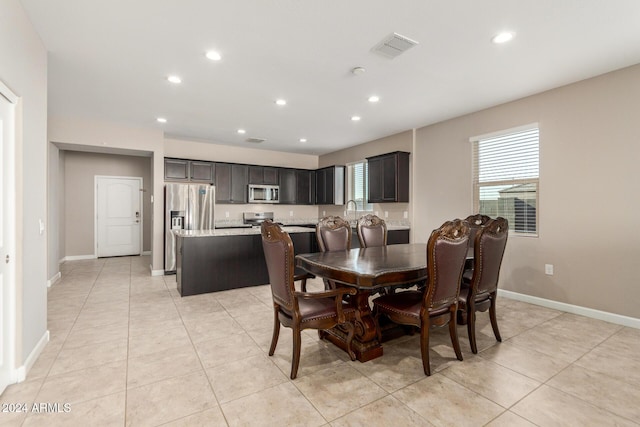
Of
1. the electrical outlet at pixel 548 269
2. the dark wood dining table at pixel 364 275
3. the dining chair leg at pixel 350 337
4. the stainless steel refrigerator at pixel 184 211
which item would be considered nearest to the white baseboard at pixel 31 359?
the dark wood dining table at pixel 364 275

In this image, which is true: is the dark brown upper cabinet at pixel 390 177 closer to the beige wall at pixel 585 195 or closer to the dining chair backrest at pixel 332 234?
the beige wall at pixel 585 195

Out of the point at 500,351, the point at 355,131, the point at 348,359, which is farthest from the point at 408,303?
the point at 355,131

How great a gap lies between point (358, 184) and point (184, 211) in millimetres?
3620

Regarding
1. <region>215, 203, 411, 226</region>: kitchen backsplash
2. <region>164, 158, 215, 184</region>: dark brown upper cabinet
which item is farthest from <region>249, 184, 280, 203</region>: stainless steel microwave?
<region>164, 158, 215, 184</region>: dark brown upper cabinet

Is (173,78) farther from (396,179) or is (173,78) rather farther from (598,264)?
(598,264)

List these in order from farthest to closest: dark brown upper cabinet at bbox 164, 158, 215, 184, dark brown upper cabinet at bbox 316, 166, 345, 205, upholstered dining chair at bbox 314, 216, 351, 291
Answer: dark brown upper cabinet at bbox 316, 166, 345, 205 → dark brown upper cabinet at bbox 164, 158, 215, 184 → upholstered dining chair at bbox 314, 216, 351, 291

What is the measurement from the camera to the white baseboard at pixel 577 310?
3107mm

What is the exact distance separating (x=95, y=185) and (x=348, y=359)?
7.29 meters

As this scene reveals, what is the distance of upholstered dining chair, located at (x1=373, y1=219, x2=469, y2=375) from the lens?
2135mm

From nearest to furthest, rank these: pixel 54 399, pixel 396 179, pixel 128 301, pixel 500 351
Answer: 1. pixel 54 399
2. pixel 500 351
3. pixel 128 301
4. pixel 396 179

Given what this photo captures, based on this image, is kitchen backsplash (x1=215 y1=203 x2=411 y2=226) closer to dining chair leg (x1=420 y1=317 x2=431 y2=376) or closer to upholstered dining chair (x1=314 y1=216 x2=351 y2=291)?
upholstered dining chair (x1=314 y1=216 x2=351 y2=291)

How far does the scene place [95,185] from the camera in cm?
697

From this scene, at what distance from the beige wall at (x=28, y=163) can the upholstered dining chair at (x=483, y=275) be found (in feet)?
11.0

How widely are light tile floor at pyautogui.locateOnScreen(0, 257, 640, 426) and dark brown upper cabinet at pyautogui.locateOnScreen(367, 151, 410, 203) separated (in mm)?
Answer: 2630
